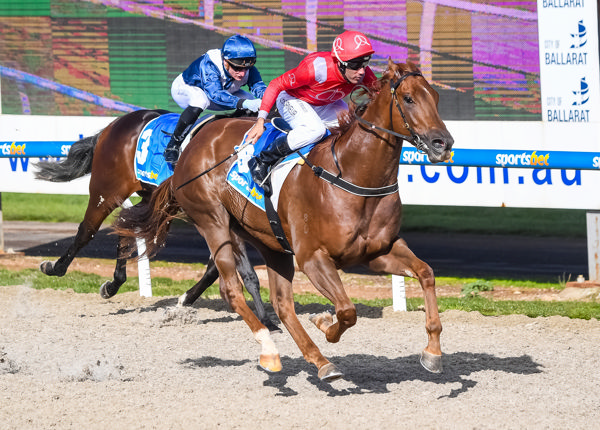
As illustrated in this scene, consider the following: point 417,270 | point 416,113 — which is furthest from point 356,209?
point 416,113

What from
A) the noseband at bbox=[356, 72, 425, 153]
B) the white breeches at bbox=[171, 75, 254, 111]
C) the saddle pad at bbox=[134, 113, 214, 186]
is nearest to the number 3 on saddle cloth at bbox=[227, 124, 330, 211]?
the noseband at bbox=[356, 72, 425, 153]

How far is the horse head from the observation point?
15.0 feet

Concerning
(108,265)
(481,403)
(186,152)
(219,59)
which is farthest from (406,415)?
(108,265)

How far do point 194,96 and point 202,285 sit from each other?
145 centimetres

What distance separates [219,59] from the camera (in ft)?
22.6

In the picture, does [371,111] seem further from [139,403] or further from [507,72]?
[507,72]

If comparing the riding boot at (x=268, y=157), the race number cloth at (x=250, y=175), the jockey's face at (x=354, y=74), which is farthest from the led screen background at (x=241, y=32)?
the jockey's face at (x=354, y=74)

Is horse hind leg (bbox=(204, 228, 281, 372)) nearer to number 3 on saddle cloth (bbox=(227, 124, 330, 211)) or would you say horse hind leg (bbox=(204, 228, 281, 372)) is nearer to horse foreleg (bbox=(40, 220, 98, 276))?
number 3 on saddle cloth (bbox=(227, 124, 330, 211))

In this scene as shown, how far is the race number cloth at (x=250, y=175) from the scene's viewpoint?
543cm

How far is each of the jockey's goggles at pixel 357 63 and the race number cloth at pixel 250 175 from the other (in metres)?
0.53

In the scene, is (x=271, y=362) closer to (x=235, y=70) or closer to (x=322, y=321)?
(x=322, y=321)

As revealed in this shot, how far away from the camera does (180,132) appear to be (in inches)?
275

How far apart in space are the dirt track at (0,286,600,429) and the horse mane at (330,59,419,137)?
147 centimetres

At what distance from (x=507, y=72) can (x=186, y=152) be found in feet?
13.4
